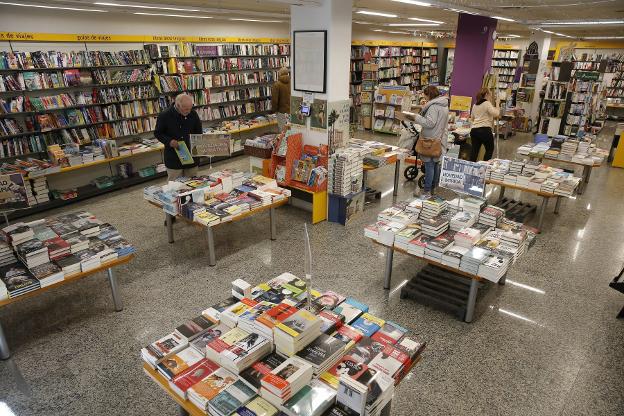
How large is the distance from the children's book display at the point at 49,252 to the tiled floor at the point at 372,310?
0.66 meters

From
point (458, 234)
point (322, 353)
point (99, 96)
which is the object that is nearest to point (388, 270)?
point (458, 234)

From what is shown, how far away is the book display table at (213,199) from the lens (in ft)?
15.6

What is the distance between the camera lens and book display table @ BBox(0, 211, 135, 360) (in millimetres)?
3414

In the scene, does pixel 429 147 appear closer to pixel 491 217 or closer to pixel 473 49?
pixel 491 217

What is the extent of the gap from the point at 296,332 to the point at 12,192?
10.7 feet

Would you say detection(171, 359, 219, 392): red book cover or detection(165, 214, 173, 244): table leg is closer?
detection(171, 359, 219, 392): red book cover

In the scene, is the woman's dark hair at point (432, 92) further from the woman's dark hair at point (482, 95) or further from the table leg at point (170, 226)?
the table leg at point (170, 226)

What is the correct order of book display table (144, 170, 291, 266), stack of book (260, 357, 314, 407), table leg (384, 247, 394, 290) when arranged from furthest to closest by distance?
book display table (144, 170, 291, 266) → table leg (384, 247, 394, 290) → stack of book (260, 357, 314, 407)

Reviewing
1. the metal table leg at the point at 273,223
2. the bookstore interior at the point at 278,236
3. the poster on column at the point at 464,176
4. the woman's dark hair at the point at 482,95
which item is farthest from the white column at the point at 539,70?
the metal table leg at the point at 273,223

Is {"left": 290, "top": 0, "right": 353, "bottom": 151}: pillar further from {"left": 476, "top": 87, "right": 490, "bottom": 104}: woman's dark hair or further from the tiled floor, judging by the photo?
{"left": 476, "top": 87, "right": 490, "bottom": 104}: woman's dark hair

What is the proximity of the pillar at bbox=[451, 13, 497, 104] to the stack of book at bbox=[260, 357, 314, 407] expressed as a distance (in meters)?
9.82

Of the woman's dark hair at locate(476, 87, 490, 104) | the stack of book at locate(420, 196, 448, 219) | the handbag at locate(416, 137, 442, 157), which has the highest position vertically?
the woman's dark hair at locate(476, 87, 490, 104)

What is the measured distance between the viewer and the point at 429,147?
21.5ft

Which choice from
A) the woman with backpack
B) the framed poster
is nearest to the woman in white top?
the woman with backpack
